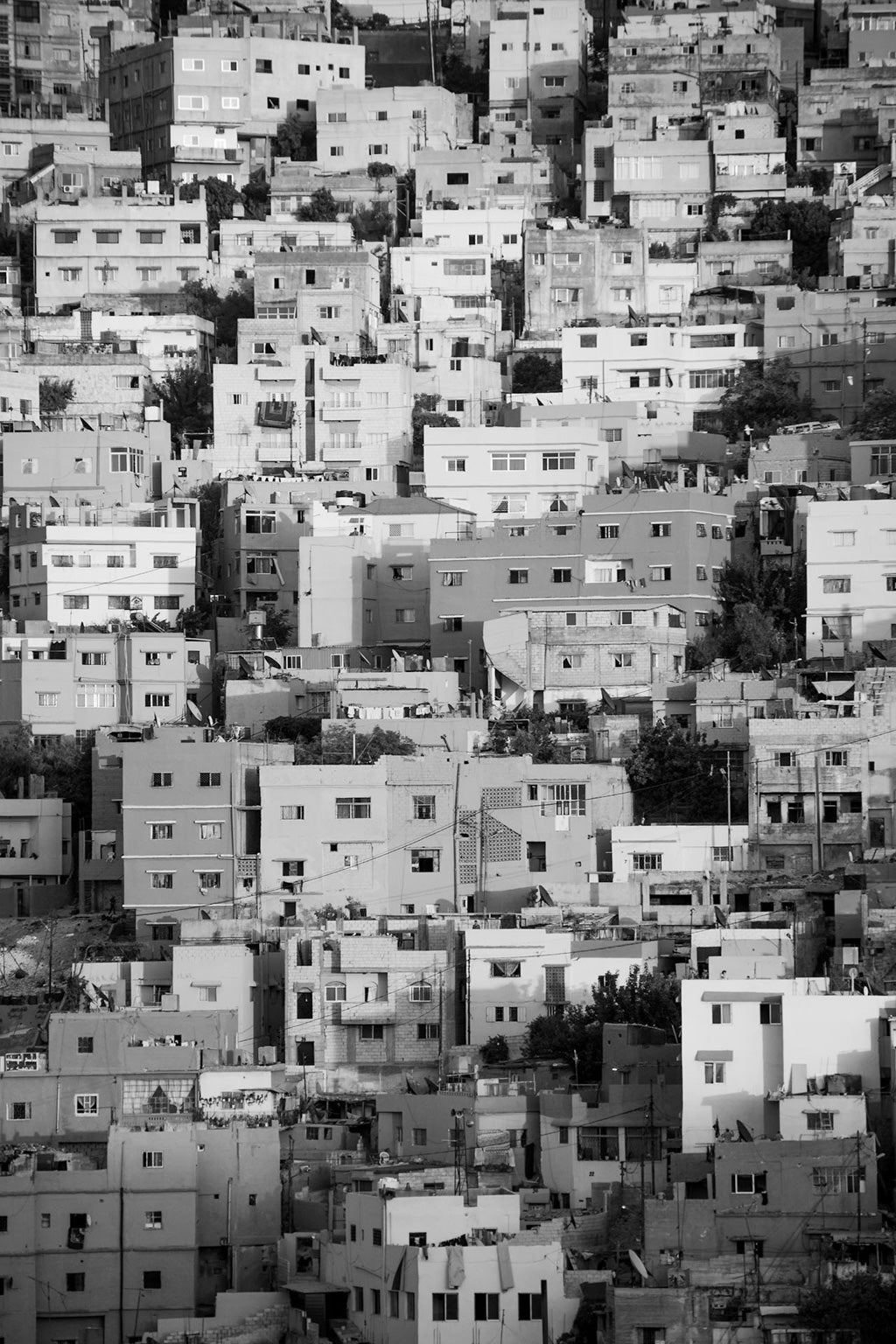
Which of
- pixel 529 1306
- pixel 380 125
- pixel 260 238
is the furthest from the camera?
pixel 380 125

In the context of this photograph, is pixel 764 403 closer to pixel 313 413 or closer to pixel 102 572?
pixel 313 413

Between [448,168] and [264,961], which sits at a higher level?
[448,168]

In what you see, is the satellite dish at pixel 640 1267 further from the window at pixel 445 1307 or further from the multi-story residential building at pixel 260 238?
the multi-story residential building at pixel 260 238

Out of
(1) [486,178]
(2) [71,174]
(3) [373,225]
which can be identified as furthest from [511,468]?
(2) [71,174]

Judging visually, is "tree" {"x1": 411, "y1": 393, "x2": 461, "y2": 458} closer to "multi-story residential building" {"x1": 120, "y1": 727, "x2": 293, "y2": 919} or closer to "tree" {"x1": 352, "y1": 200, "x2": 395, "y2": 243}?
"tree" {"x1": 352, "y1": 200, "x2": 395, "y2": 243}

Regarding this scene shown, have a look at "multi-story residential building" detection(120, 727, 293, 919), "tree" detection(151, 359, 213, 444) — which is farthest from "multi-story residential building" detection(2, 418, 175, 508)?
"multi-story residential building" detection(120, 727, 293, 919)

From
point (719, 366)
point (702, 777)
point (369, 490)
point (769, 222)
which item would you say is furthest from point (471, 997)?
point (769, 222)

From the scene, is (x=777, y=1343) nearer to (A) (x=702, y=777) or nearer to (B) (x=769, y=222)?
(A) (x=702, y=777)
